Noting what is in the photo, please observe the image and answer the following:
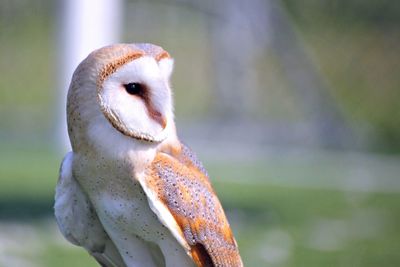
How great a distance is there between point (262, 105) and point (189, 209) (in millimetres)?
9980

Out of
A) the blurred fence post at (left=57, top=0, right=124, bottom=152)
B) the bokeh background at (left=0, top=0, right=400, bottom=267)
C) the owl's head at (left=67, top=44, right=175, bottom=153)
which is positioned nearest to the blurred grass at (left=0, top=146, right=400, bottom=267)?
the bokeh background at (left=0, top=0, right=400, bottom=267)

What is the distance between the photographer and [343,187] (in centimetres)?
955

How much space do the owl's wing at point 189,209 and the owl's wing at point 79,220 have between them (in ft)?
0.95

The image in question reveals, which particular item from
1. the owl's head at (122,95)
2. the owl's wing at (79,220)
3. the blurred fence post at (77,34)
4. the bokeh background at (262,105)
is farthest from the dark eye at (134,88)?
the blurred fence post at (77,34)

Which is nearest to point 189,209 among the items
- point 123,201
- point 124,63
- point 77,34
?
point 123,201

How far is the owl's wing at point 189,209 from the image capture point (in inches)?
138

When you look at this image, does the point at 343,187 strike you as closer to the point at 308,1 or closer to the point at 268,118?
the point at 268,118

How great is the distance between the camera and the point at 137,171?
3.50 m

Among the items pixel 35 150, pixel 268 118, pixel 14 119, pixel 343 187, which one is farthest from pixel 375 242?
pixel 14 119

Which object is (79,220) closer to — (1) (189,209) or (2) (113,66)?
(1) (189,209)

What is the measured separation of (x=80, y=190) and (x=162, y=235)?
0.96 feet

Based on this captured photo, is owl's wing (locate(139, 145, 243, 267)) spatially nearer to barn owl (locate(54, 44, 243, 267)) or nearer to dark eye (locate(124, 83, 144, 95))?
barn owl (locate(54, 44, 243, 267))

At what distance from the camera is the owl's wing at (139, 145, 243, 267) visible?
138 inches

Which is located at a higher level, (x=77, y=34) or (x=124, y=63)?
(x=77, y=34)
